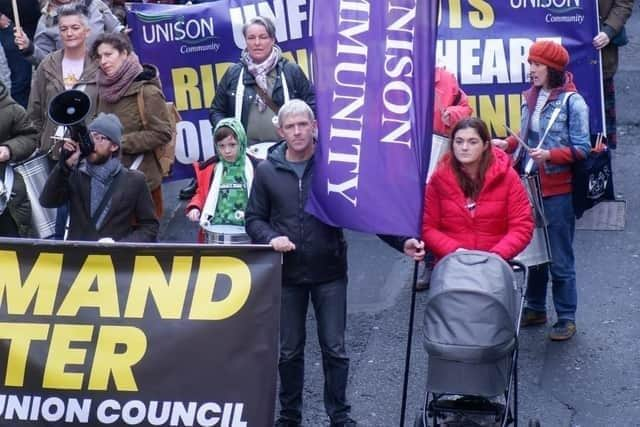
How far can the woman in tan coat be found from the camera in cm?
882

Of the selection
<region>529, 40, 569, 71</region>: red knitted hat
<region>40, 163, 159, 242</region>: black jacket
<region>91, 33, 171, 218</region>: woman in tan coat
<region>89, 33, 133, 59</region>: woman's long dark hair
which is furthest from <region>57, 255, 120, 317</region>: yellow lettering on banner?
<region>529, 40, 569, 71</region>: red knitted hat

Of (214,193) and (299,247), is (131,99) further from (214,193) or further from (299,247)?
(299,247)

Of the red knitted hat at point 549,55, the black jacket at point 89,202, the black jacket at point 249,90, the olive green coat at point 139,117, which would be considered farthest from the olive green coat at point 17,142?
the red knitted hat at point 549,55

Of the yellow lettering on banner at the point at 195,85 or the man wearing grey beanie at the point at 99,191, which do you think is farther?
the yellow lettering on banner at the point at 195,85

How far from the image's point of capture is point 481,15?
411 inches

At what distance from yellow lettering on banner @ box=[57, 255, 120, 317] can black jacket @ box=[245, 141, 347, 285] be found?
954 mm

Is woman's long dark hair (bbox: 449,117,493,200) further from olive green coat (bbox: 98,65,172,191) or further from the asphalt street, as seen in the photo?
olive green coat (bbox: 98,65,172,191)

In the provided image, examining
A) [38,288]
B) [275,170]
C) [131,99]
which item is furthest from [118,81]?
[38,288]

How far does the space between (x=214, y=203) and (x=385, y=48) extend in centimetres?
211

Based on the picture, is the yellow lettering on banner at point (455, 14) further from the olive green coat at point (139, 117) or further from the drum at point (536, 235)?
the olive green coat at point (139, 117)

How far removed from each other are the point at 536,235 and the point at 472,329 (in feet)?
7.30

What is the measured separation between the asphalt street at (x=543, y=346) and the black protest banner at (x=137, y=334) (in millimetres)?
1451

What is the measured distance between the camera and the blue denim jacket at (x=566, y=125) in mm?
8523

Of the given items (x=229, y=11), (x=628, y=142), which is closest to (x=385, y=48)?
(x=229, y=11)
